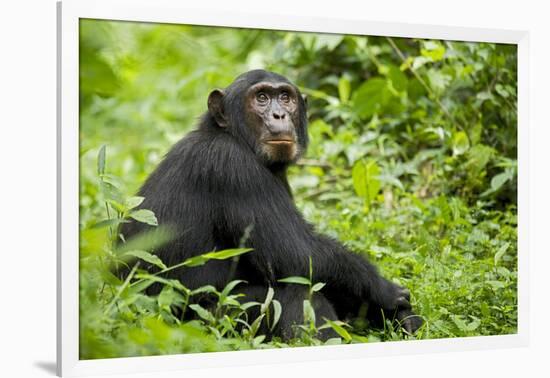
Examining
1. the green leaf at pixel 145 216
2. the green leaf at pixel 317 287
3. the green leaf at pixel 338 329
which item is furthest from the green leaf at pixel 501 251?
the green leaf at pixel 145 216

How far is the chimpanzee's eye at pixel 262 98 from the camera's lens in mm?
5762

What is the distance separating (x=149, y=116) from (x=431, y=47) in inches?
185

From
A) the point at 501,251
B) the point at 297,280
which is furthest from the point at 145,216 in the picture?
the point at 501,251

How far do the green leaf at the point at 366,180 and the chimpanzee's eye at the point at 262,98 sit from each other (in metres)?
2.13

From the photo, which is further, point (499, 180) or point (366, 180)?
point (366, 180)

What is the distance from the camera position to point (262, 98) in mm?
5777

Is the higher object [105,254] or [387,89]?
[387,89]

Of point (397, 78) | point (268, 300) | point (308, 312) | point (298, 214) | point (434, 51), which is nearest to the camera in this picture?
point (268, 300)

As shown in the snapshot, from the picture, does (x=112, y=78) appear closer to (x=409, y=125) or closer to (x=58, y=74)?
(x=58, y=74)

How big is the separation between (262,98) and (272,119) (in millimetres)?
211

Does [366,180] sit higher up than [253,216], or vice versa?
[366,180]

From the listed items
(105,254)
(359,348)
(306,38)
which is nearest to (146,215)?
(105,254)

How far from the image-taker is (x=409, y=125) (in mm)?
8953

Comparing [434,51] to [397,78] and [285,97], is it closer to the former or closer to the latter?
[397,78]
